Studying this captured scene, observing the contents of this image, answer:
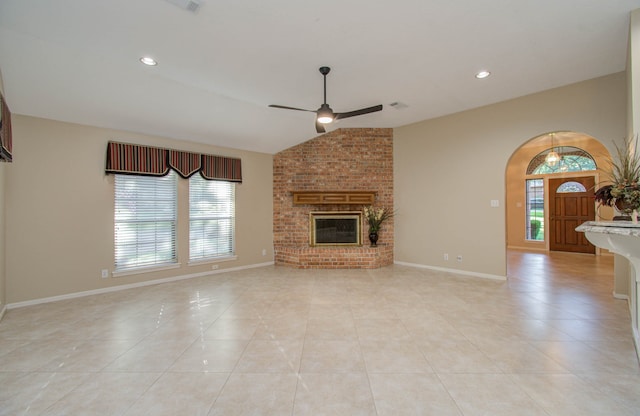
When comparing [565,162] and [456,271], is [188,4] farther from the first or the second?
[565,162]

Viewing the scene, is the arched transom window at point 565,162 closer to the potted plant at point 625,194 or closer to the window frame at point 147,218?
the potted plant at point 625,194

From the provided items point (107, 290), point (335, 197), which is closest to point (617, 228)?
point (335, 197)

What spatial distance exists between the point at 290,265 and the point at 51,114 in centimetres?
446

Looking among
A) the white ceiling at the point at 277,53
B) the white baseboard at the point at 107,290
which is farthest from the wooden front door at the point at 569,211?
the white baseboard at the point at 107,290

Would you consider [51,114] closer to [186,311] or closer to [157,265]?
[157,265]

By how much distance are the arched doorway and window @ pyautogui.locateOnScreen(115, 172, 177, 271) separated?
25.7 feet

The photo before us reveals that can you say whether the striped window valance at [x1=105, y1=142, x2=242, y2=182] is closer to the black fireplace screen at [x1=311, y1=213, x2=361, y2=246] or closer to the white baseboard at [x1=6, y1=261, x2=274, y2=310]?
the white baseboard at [x1=6, y1=261, x2=274, y2=310]

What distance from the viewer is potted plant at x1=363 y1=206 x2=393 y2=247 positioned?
20.1 ft

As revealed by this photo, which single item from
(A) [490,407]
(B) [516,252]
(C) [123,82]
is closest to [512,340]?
(A) [490,407]

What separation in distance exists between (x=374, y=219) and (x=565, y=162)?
5946 mm

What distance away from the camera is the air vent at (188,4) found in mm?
2317

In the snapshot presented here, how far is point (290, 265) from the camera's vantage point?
610cm

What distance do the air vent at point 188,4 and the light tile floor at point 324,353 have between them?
2.91 meters

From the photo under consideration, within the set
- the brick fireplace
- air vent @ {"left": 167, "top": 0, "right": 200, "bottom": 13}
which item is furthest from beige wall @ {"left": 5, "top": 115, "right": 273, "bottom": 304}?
air vent @ {"left": 167, "top": 0, "right": 200, "bottom": 13}
